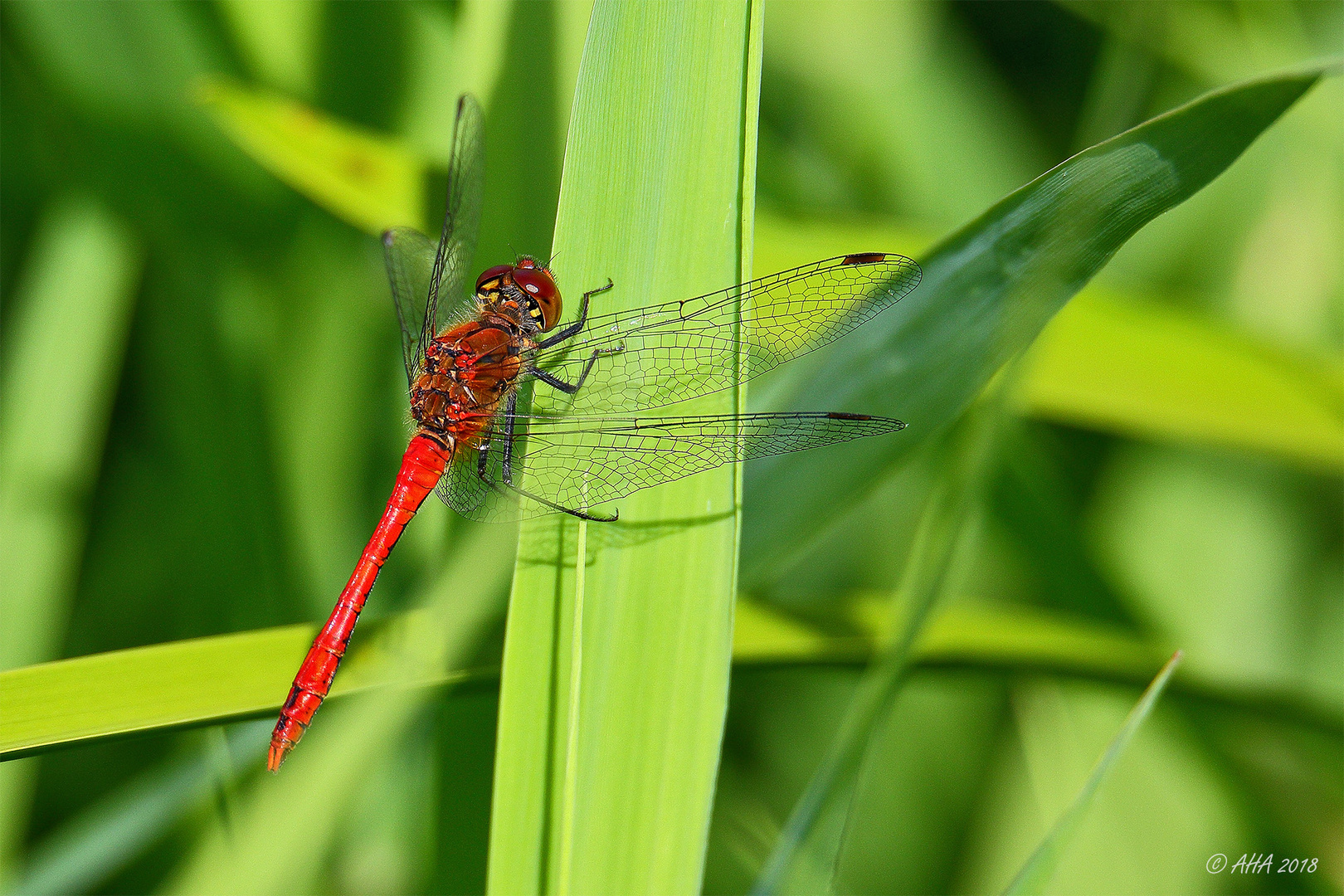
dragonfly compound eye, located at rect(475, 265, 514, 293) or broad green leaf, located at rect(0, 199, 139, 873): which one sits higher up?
dragonfly compound eye, located at rect(475, 265, 514, 293)

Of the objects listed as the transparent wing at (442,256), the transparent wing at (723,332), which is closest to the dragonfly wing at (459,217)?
the transparent wing at (442,256)

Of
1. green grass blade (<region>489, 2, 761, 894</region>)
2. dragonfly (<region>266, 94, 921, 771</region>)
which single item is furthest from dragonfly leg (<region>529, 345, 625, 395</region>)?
green grass blade (<region>489, 2, 761, 894</region>)

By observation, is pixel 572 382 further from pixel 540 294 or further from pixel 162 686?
pixel 162 686

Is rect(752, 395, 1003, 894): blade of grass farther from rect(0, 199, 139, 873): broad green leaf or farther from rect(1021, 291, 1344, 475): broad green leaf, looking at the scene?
rect(0, 199, 139, 873): broad green leaf

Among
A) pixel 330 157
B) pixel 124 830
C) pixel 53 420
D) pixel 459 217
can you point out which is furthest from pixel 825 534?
pixel 53 420

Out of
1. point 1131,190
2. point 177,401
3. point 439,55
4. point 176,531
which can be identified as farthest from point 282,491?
point 1131,190

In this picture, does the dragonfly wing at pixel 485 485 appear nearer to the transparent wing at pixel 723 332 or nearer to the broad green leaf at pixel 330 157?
the transparent wing at pixel 723 332

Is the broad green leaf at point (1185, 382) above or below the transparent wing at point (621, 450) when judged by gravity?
above

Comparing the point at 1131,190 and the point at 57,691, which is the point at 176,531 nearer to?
the point at 57,691

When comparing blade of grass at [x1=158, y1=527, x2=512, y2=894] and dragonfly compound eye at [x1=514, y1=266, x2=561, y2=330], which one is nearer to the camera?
blade of grass at [x1=158, y1=527, x2=512, y2=894]
